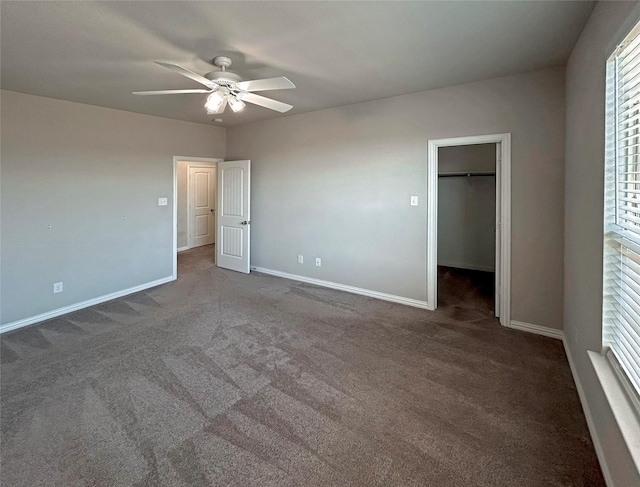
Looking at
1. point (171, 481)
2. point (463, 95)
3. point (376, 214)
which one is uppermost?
point (463, 95)

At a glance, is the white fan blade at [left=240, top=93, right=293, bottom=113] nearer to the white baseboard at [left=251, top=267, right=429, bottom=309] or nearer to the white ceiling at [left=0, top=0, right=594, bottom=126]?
the white ceiling at [left=0, top=0, right=594, bottom=126]

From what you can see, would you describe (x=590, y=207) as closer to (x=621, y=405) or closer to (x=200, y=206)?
(x=621, y=405)

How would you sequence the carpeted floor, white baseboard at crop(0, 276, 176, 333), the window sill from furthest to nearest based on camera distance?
white baseboard at crop(0, 276, 176, 333)
the carpeted floor
the window sill

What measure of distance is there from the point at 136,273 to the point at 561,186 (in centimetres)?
542

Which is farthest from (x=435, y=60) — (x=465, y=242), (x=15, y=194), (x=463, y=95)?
(x=15, y=194)

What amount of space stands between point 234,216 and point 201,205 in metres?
3.10

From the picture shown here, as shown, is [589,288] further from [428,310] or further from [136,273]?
[136,273]

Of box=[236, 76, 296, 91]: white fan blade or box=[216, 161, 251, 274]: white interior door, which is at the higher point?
box=[236, 76, 296, 91]: white fan blade

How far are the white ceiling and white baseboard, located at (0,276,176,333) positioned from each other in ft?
8.24

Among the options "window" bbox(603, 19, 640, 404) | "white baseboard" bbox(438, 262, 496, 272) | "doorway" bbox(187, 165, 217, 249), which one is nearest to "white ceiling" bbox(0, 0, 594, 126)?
"window" bbox(603, 19, 640, 404)

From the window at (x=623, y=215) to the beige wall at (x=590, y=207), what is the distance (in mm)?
81

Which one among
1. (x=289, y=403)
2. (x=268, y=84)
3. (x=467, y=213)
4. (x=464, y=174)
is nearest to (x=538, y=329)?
(x=289, y=403)

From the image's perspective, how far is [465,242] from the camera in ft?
19.7

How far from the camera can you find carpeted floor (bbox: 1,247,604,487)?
1.64 m
